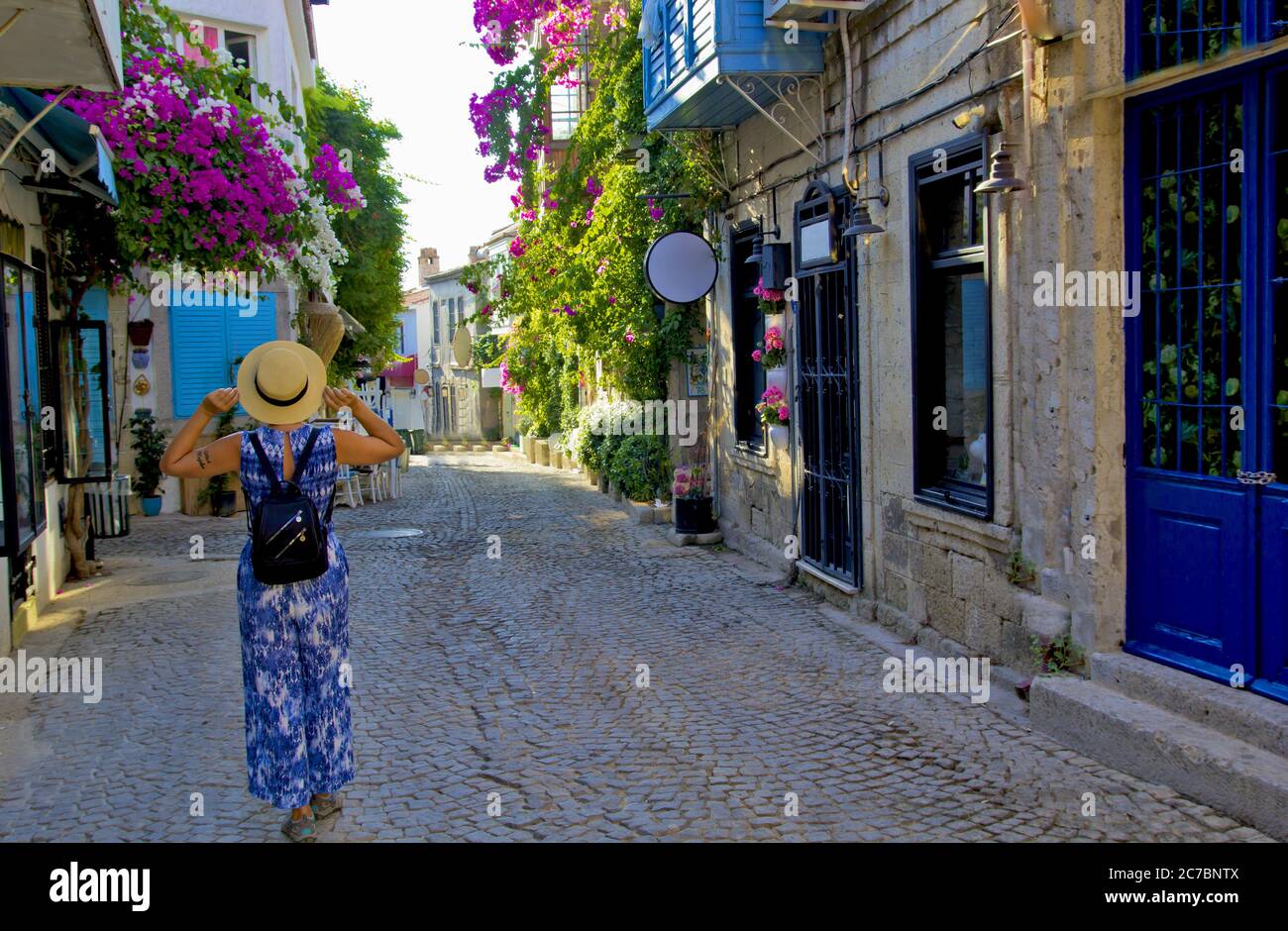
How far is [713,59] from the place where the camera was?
921 centimetres

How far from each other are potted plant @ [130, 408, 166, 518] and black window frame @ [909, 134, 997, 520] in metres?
11.0

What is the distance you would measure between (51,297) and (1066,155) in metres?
8.45

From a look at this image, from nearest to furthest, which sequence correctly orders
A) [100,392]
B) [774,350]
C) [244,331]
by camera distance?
[100,392] → [774,350] → [244,331]

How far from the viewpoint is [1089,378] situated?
18.9 feet

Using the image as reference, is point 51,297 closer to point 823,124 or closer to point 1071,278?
point 823,124

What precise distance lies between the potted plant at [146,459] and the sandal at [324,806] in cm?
1172

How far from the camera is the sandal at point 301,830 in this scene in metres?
4.68

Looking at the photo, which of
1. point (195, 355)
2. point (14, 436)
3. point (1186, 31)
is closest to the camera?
point (1186, 31)

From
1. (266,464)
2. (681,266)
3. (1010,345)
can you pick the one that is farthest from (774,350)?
(266,464)

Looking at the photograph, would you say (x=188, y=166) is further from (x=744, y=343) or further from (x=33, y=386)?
(x=744, y=343)

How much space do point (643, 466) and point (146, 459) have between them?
20.8 feet

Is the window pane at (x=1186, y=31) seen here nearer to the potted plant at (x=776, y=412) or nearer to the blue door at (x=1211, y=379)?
the blue door at (x=1211, y=379)

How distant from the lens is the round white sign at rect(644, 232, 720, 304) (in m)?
12.0

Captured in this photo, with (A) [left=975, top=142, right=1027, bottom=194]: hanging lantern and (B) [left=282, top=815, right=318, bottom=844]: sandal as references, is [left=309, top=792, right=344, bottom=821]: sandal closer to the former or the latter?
(B) [left=282, top=815, right=318, bottom=844]: sandal
